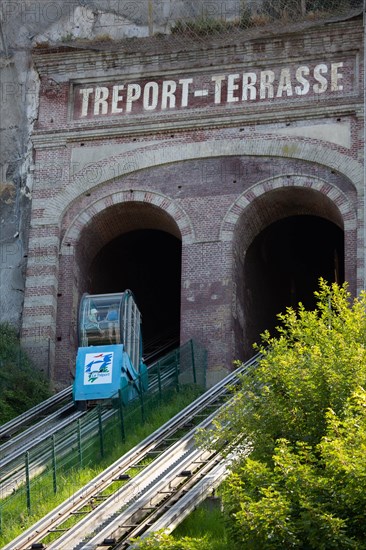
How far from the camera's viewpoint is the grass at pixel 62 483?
29.4 meters

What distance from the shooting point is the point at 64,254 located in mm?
41625

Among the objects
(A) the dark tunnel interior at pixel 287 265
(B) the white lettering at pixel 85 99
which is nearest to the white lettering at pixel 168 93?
(B) the white lettering at pixel 85 99

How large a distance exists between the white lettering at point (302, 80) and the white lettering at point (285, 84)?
199 millimetres

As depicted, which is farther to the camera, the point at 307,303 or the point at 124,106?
the point at 307,303

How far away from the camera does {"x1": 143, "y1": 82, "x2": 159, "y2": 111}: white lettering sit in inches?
1676

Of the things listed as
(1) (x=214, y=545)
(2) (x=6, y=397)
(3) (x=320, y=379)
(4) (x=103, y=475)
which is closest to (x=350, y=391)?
(3) (x=320, y=379)

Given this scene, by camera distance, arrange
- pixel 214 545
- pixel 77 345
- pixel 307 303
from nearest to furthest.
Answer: pixel 214 545
pixel 77 345
pixel 307 303

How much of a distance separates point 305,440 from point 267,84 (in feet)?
56.8

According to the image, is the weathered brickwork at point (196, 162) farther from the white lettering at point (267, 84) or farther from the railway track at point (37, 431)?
the railway track at point (37, 431)

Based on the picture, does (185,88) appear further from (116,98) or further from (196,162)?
(196,162)

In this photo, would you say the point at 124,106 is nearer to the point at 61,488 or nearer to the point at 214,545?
the point at 61,488

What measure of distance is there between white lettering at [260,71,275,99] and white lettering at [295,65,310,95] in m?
0.63

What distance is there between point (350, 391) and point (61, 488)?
6.61m

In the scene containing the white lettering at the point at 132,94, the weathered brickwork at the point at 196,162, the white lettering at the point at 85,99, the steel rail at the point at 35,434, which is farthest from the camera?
the white lettering at the point at 85,99
